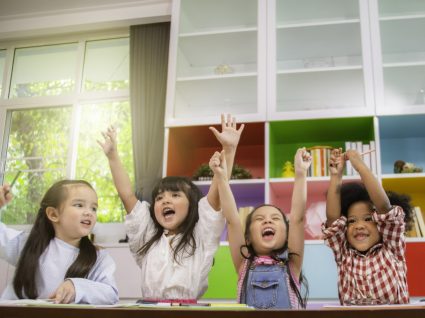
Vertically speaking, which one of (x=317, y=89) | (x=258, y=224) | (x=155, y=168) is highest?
(x=317, y=89)

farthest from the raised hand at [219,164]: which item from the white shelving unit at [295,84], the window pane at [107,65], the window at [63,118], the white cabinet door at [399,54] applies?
the window pane at [107,65]

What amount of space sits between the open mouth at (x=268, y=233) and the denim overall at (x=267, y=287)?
10 cm

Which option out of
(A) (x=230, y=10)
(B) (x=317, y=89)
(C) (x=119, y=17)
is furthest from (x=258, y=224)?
(C) (x=119, y=17)

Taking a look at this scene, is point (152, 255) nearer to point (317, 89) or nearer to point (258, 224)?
point (258, 224)

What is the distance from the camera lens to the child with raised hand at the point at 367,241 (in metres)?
1.63

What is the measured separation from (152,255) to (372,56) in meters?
1.97

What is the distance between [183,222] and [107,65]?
2.64 metres

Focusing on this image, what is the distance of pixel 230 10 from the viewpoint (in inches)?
138

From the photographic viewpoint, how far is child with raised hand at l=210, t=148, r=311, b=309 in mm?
1664

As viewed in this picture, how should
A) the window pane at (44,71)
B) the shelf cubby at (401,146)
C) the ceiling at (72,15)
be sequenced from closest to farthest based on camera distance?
the shelf cubby at (401,146), the ceiling at (72,15), the window pane at (44,71)

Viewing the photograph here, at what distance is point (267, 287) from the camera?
1661mm

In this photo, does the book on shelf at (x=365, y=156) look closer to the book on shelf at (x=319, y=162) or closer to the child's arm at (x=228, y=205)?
the book on shelf at (x=319, y=162)

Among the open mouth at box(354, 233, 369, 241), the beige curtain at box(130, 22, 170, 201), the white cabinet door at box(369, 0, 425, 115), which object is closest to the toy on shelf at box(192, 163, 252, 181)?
the beige curtain at box(130, 22, 170, 201)

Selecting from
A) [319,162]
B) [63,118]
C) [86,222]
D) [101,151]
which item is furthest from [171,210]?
[63,118]
